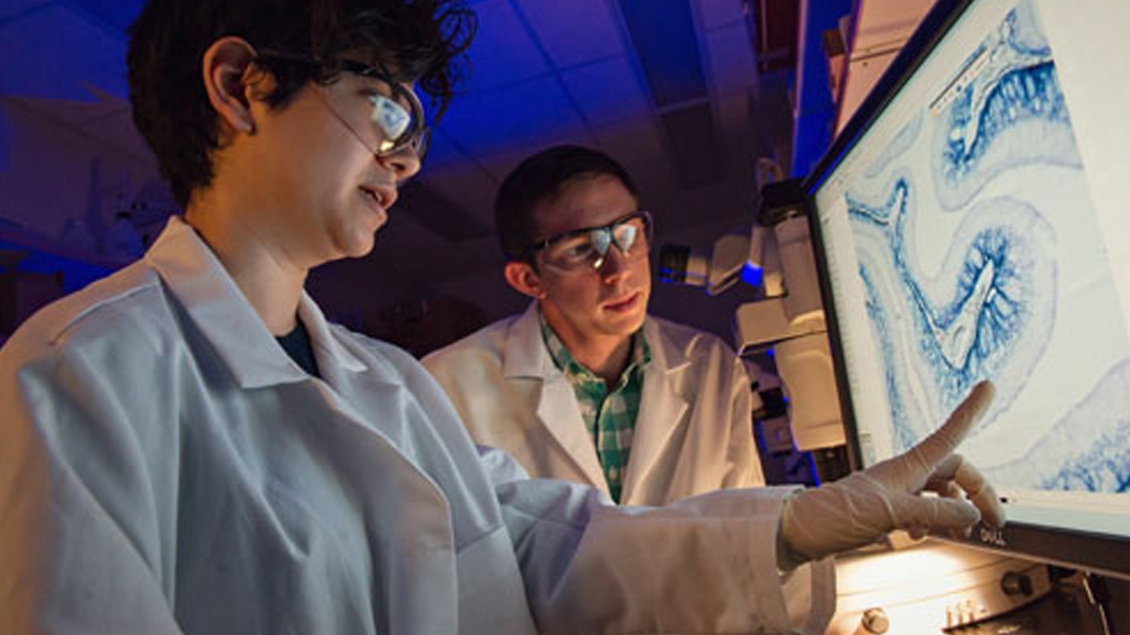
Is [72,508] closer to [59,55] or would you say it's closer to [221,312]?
[221,312]

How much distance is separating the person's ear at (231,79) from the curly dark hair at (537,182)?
97 cm

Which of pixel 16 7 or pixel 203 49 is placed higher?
pixel 16 7

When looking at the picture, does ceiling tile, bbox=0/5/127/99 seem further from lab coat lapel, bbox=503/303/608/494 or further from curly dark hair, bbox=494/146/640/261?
lab coat lapel, bbox=503/303/608/494

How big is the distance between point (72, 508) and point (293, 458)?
10.3 inches

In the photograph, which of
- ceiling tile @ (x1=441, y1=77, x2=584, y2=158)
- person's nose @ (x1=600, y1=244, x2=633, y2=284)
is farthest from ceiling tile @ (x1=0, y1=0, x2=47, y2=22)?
person's nose @ (x1=600, y1=244, x2=633, y2=284)

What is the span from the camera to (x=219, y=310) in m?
0.83

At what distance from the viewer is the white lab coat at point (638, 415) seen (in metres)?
1.73

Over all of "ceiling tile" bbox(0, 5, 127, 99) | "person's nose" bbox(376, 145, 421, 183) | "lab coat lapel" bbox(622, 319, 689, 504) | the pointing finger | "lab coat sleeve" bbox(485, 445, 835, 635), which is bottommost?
"lab coat sleeve" bbox(485, 445, 835, 635)

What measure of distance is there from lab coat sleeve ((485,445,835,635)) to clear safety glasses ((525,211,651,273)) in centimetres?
86

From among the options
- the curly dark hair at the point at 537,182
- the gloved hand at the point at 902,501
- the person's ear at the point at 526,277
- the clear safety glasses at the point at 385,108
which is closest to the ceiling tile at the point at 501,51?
the curly dark hair at the point at 537,182

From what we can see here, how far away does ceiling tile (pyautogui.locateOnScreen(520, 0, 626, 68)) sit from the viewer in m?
3.40

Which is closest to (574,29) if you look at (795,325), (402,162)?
(795,325)

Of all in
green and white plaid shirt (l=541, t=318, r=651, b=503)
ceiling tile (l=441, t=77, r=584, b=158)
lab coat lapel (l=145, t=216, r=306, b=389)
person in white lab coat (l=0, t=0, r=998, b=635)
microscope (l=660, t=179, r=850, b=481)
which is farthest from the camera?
ceiling tile (l=441, t=77, r=584, b=158)

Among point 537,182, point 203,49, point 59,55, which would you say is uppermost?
point 59,55
